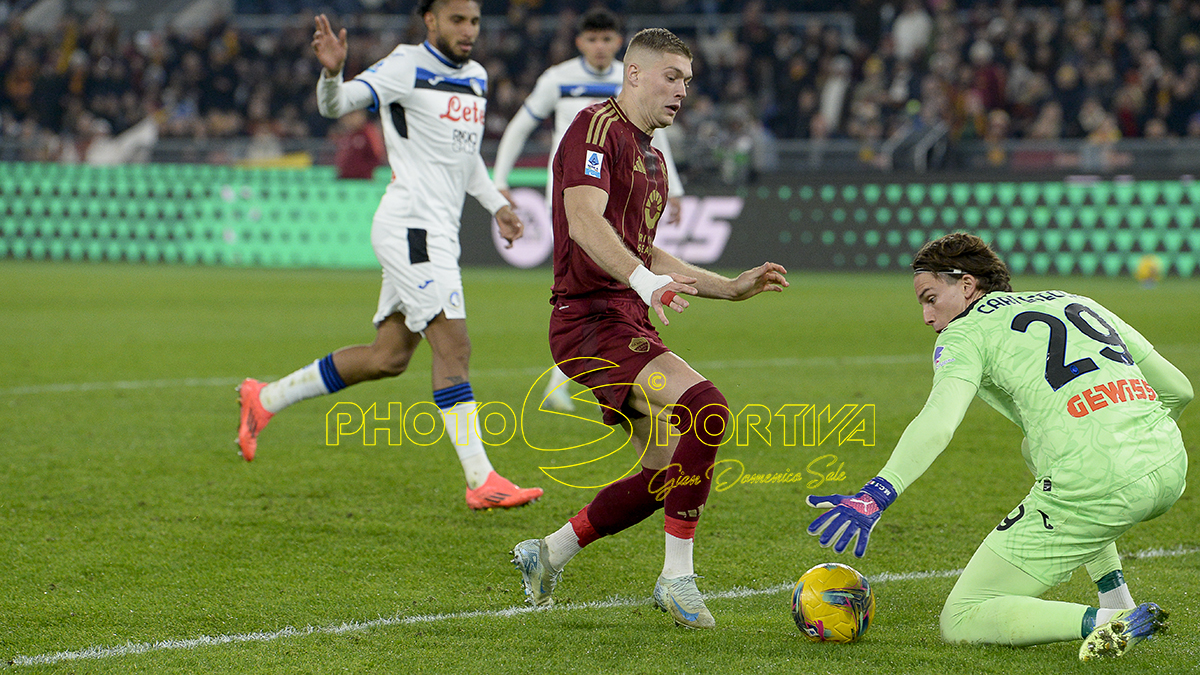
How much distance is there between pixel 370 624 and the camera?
145 inches

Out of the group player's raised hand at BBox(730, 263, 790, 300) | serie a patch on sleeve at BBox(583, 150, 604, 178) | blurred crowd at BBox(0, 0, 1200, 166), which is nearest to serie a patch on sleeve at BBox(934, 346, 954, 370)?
player's raised hand at BBox(730, 263, 790, 300)

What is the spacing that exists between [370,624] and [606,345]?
1.07 metres

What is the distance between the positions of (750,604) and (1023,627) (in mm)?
883

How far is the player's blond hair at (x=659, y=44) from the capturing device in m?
3.87

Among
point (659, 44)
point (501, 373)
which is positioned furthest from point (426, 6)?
point (501, 373)

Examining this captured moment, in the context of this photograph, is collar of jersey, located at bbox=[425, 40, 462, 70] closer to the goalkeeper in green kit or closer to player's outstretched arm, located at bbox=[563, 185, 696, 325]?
Result: player's outstretched arm, located at bbox=[563, 185, 696, 325]

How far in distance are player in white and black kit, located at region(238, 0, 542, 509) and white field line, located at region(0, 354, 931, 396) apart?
299 centimetres

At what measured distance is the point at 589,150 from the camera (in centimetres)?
381

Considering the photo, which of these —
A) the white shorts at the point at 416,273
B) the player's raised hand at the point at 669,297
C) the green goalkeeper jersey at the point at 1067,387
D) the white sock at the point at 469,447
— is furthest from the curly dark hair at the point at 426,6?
the green goalkeeper jersey at the point at 1067,387

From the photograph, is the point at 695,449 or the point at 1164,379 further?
the point at 695,449

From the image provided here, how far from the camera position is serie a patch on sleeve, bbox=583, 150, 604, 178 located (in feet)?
12.4

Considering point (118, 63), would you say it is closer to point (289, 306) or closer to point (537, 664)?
point (289, 306)

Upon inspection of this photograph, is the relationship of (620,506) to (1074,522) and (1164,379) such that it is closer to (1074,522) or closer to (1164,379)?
(1074,522)

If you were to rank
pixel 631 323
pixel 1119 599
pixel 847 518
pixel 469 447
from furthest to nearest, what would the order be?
pixel 469 447 → pixel 631 323 → pixel 1119 599 → pixel 847 518
